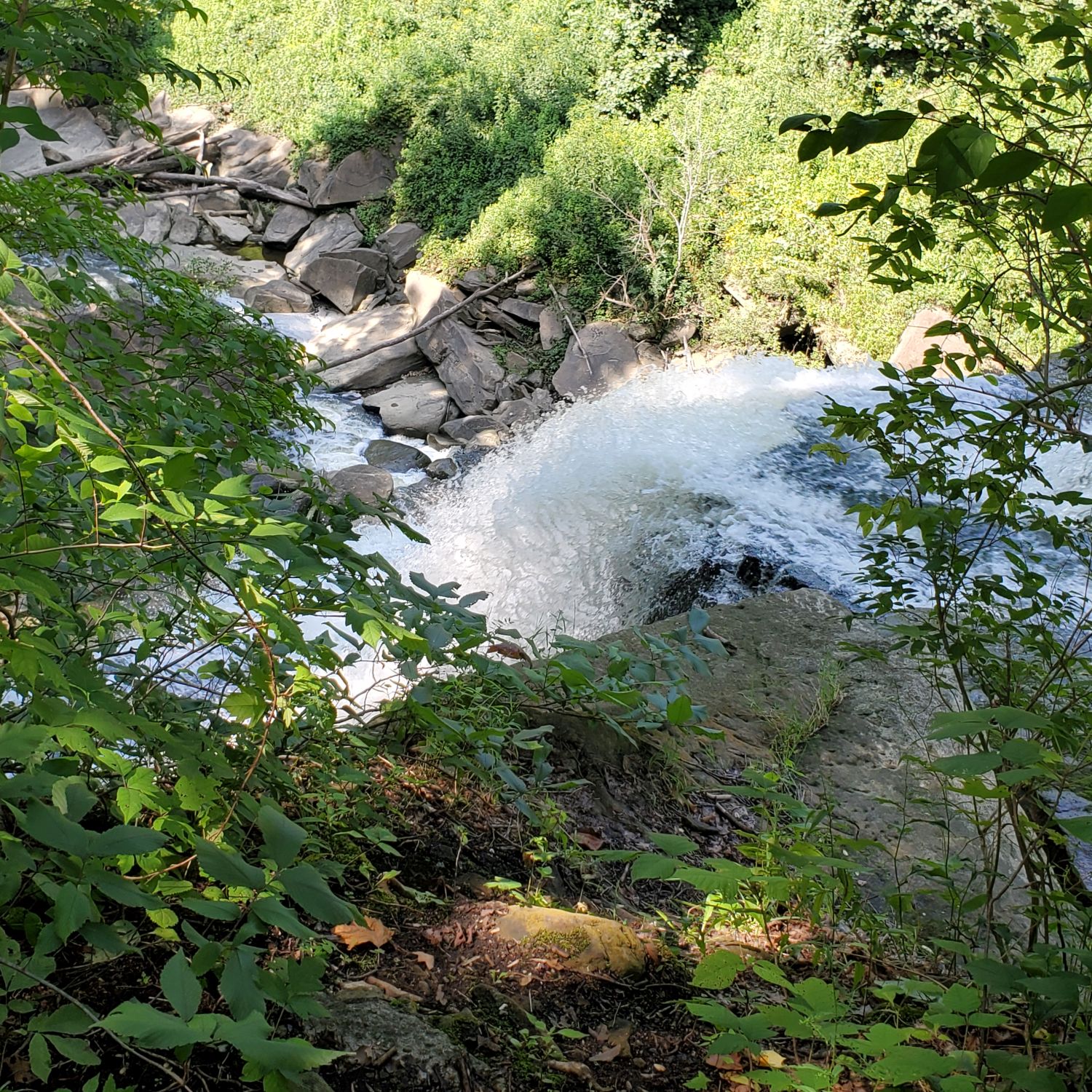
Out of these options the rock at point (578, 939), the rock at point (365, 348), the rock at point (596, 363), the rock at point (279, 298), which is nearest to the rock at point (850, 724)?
the rock at point (578, 939)

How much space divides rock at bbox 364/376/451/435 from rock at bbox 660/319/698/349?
8.81ft

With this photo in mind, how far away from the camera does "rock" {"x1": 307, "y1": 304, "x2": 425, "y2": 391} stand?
35.4 ft

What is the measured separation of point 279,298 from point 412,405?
3778 millimetres

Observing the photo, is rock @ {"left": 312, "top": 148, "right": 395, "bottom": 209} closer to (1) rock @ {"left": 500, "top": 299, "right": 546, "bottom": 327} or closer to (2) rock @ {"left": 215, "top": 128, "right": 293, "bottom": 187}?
(2) rock @ {"left": 215, "top": 128, "right": 293, "bottom": 187}

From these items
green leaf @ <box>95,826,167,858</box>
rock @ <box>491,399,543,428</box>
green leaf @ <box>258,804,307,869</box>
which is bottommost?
rock @ <box>491,399,543,428</box>

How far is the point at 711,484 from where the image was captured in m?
7.29

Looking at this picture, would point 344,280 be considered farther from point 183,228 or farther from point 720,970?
point 720,970

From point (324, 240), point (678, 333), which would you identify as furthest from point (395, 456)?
point (324, 240)

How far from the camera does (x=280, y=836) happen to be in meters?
1.03

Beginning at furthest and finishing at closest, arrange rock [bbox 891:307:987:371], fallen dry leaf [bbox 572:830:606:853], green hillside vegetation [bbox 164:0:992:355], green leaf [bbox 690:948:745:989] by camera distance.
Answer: green hillside vegetation [bbox 164:0:992:355]
rock [bbox 891:307:987:371]
fallen dry leaf [bbox 572:830:606:853]
green leaf [bbox 690:948:745:989]

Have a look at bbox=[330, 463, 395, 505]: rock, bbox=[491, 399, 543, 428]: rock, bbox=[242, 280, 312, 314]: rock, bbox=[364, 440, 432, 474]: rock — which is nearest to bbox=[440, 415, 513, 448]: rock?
bbox=[491, 399, 543, 428]: rock

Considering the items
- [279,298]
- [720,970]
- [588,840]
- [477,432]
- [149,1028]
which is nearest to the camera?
[149,1028]

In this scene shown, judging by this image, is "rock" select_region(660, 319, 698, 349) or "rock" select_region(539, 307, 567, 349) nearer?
"rock" select_region(660, 319, 698, 349)

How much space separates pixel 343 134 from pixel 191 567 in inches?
602
